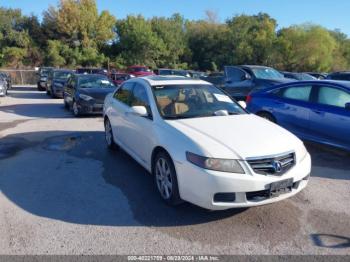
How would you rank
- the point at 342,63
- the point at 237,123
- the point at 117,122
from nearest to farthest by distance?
the point at 237,123
the point at 117,122
the point at 342,63

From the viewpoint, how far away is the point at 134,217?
414cm

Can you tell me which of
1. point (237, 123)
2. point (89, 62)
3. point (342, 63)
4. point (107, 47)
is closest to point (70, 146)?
point (237, 123)

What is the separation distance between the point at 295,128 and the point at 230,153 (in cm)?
401

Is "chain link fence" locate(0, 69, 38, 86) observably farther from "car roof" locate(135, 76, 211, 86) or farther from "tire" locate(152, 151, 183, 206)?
"tire" locate(152, 151, 183, 206)

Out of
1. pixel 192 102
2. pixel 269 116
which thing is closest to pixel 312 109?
pixel 269 116

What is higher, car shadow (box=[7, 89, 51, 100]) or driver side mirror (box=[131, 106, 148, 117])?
driver side mirror (box=[131, 106, 148, 117])

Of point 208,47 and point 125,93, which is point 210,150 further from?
point 208,47

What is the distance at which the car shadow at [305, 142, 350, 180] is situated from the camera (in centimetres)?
573

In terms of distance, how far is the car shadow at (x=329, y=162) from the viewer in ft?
18.8

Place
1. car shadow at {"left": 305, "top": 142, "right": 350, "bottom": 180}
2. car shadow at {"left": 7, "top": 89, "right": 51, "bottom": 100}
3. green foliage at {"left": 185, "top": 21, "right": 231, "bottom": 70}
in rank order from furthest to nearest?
1. green foliage at {"left": 185, "top": 21, "right": 231, "bottom": 70}
2. car shadow at {"left": 7, "top": 89, "right": 51, "bottom": 100}
3. car shadow at {"left": 305, "top": 142, "right": 350, "bottom": 180}

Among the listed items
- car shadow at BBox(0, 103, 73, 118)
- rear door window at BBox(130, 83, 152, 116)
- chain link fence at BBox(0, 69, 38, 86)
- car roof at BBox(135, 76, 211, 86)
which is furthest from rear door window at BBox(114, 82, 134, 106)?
chain link fence at BBox(0, 69, 38, 86)

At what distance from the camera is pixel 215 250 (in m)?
3.45

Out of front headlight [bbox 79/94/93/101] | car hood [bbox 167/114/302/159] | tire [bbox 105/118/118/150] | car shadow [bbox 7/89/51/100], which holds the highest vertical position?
car hood [bbox 167/114/302/159]

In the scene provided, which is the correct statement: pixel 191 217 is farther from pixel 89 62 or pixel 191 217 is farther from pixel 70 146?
pixel 89 62
